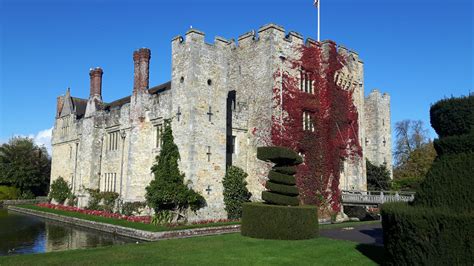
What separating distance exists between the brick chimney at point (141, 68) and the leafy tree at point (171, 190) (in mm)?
6708

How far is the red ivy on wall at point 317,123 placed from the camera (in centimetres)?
2419

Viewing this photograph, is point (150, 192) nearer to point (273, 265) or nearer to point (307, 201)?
point (307, 201)

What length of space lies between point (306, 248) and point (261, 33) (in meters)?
16.2

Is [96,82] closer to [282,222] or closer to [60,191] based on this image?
[60,191]

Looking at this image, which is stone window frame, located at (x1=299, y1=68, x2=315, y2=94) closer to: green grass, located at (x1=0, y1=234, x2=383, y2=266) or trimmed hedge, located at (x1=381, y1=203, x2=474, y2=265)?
green grass, located at (x1=0, y1=234, x2=383, y2=266)

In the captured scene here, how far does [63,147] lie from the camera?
132 ft

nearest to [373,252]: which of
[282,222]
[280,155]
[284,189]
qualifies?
[282,222]

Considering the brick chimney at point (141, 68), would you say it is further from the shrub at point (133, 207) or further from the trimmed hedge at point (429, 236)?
the trimmed hedge at point (429, 236)

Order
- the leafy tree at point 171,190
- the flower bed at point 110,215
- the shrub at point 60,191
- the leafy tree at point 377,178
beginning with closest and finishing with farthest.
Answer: the leafy tree at point 171,190 < the flower bed at point 110,215 < the leafy tree at point 377,178 < the shrub at point 60,191

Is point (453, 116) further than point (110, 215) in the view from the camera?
No

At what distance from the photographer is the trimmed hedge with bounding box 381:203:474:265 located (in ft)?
25.4

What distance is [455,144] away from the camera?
338 inches

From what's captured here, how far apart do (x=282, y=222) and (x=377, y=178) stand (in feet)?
73.4

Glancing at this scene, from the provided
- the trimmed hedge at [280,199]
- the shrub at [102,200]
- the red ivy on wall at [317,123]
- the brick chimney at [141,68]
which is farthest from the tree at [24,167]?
the trimmed hedge at [280,199]
